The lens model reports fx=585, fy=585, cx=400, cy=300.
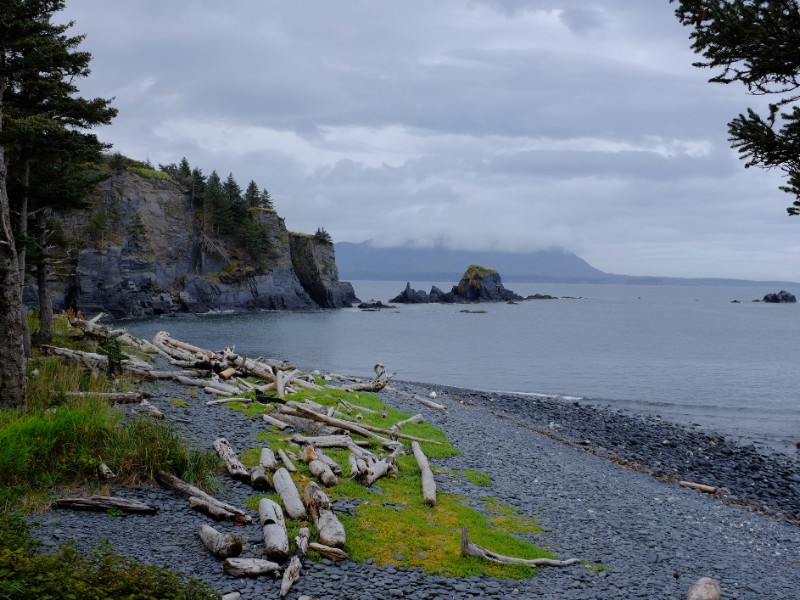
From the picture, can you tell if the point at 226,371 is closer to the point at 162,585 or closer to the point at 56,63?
the point at 56,63

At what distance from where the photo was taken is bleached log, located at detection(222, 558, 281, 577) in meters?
8.66

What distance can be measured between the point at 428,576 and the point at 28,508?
6481mm

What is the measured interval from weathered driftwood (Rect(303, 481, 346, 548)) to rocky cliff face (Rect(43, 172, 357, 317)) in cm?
7574

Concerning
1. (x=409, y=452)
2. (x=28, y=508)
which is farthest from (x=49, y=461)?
(x=409, y=452)

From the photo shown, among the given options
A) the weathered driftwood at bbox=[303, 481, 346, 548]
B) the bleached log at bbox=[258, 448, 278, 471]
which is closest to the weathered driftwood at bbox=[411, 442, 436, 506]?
the weathered driftwood at bbox=[303, 481, 346, 548]

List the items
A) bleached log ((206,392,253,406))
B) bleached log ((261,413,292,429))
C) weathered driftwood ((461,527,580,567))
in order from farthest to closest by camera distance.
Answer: bleached log ((206,392,253,406)) < bleached log ((261,413,292,429)) < weathered driftwood ((461,527,580,567))

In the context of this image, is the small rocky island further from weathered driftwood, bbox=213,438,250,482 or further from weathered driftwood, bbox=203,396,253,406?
weathered driftwood, bbox=213,438,250,482

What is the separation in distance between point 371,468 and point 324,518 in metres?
3.63

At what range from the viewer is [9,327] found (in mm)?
13844

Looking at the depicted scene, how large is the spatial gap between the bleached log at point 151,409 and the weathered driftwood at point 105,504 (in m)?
5.49

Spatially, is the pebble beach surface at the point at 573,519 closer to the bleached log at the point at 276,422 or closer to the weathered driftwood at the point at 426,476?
the weathered driftwood at the point at 426,476

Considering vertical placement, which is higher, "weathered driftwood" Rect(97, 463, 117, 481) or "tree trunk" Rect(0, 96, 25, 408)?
"tree trunk" Rect(0, 96, 25, 408)

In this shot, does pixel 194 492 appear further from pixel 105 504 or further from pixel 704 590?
pixel 704 590

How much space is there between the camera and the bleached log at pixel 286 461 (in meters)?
13.2
